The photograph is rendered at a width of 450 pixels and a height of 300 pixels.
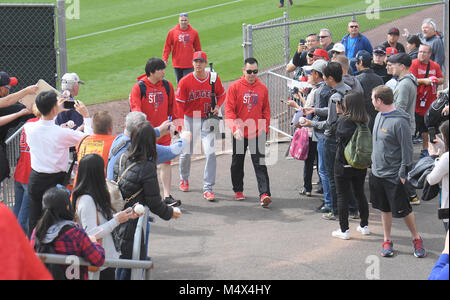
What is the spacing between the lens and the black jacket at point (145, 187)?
6.13 meters

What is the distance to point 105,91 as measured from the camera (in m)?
17.8

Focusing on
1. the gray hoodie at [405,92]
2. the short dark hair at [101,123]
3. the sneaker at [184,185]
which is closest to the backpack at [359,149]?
the gray hoodie at [405,92]

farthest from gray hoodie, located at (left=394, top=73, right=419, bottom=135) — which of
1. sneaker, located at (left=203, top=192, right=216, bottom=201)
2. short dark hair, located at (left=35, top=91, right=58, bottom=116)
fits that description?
short dark hair, located at (left=35, top=91, right=58, bottom=116)

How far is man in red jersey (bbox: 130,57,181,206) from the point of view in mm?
9266

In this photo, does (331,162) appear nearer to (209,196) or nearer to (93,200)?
(209,196)

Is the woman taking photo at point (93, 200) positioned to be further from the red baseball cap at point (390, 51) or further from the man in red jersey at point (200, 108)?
the red baseball cap at point (390, 51)


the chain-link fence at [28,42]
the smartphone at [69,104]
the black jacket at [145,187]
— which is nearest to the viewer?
the black jacket at [145,187]

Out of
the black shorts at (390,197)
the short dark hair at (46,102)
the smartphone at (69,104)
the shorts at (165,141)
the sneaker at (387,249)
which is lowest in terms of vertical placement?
the sneaker at (387,249)

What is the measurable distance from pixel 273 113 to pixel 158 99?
3911 mm

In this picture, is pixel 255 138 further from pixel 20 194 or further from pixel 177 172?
pixel 20 194

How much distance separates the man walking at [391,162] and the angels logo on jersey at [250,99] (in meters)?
2.40

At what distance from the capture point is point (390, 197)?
7.40m

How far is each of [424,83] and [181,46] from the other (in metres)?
5.68
